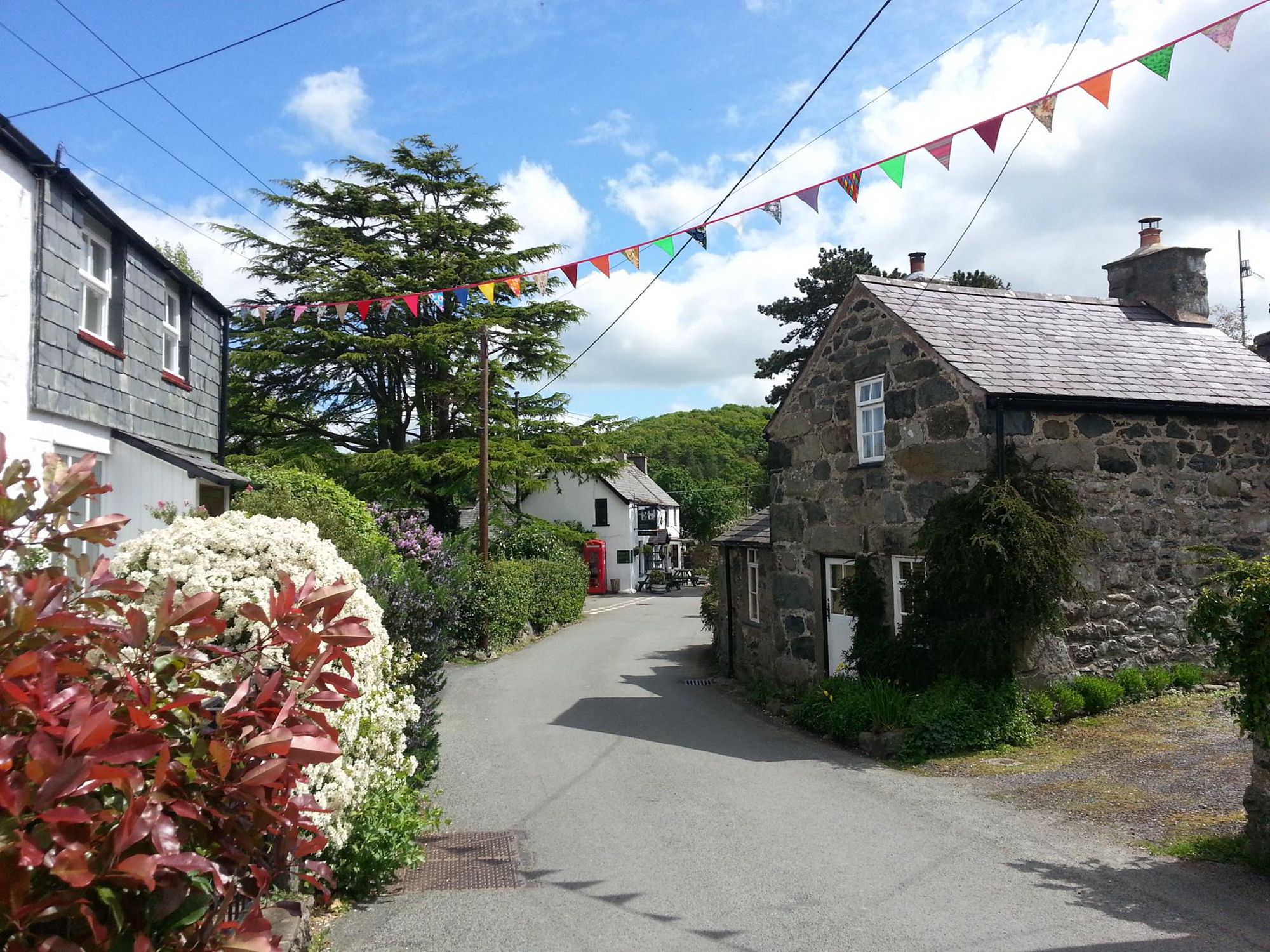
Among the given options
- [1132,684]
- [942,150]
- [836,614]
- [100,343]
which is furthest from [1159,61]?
[100,343]

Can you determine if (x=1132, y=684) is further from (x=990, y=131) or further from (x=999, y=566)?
(x=990, y=131)

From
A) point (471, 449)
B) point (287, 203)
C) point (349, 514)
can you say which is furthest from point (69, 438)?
point (287, 203)

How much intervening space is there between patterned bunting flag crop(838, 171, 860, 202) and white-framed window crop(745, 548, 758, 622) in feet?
29.1

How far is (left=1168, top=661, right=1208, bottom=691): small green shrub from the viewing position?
481 inches

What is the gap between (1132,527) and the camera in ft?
39.5

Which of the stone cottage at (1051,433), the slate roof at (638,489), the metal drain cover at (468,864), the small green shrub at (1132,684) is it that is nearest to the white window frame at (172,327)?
the metal drain cover at (468,864)

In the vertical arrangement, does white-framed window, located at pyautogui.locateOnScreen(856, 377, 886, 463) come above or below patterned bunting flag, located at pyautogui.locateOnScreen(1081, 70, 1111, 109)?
below

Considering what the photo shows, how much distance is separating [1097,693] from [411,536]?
592 inches

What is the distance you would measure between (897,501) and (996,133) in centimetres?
554

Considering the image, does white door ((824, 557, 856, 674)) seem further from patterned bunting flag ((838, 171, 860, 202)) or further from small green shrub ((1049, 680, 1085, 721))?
patterned bunting flag ((838, 171, 860, 202))

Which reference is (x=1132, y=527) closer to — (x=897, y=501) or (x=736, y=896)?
(x=897, y=501)

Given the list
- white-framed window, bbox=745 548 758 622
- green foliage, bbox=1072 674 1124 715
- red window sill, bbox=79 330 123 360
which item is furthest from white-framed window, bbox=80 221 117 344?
green foliage, bbox=1072 674 1124 715

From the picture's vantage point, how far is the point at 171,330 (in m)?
13.7

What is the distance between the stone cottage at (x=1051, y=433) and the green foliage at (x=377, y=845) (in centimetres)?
751
